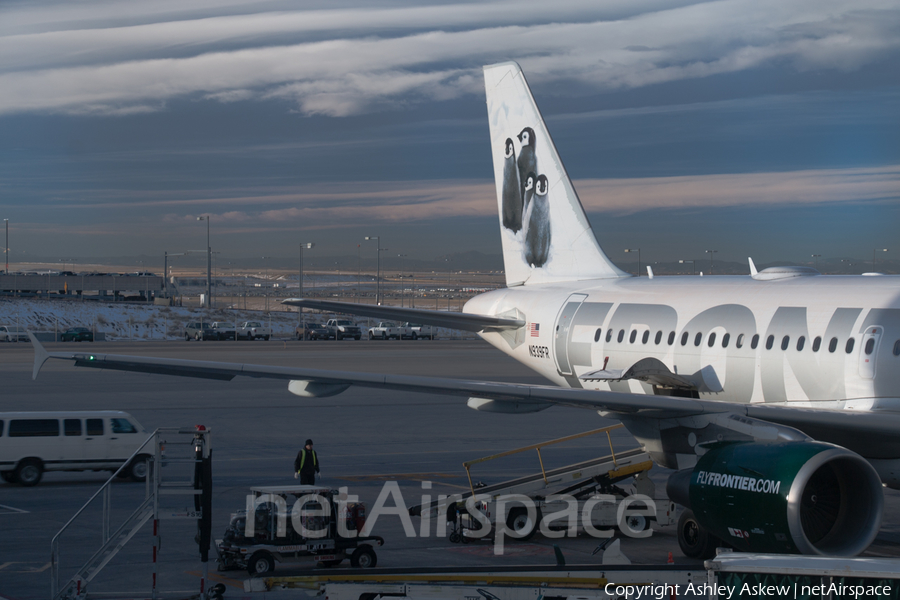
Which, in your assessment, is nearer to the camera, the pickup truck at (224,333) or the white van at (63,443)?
the white van at (63,443)

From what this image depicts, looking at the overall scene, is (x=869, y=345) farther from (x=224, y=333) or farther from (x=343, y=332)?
(x=343, y=332)

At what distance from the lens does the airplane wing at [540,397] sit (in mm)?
15016

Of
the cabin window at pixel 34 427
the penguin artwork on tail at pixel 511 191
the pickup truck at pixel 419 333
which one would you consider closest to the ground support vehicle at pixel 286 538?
the cabin window at pixel 34 427

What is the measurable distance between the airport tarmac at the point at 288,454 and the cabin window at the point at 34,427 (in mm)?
1379

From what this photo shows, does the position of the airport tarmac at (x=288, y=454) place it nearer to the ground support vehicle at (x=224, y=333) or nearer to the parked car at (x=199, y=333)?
the parked car at (x=199, y=333)

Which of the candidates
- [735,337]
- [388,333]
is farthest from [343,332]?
[735,337]

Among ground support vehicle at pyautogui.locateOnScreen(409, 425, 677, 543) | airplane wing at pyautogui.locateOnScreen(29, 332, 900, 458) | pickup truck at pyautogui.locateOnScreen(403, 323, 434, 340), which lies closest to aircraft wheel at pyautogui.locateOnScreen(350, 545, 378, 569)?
ground support vehicle at pyautogui.locateOnScreen(409, 425, 677, 543)

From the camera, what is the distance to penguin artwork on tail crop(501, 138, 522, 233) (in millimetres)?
30016

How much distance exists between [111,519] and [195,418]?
17.2m

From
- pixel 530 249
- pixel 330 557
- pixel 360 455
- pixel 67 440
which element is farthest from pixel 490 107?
pixel 330 557

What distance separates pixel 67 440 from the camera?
2416 cm

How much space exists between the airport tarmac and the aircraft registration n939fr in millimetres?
2807

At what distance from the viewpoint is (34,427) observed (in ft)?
79.2

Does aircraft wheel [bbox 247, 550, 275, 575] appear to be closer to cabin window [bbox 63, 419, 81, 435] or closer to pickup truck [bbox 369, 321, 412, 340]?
cabin window [bbox 63, 419, 81, 435]
